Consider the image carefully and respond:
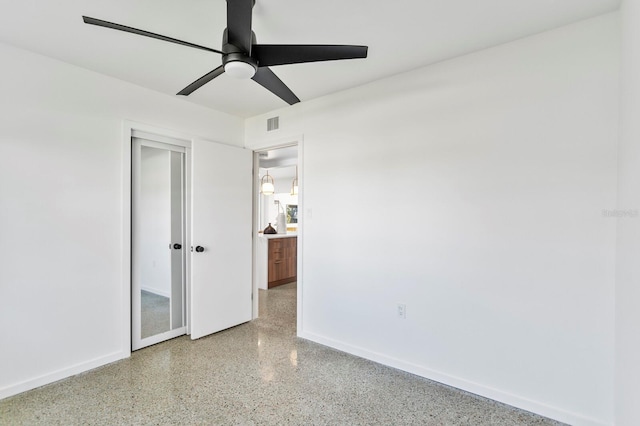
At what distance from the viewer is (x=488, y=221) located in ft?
7.30

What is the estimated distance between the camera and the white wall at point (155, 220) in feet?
10.00

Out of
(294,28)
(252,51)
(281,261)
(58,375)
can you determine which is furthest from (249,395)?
(281,261)

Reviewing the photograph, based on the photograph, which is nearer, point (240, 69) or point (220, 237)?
point (240, 69)

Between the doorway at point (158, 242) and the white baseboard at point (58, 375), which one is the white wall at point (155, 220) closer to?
the doorway at point (158, 242)

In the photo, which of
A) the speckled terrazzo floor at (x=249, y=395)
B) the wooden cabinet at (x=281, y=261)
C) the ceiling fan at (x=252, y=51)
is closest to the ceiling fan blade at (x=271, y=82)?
the ceiling fan at (x=252, y=51)

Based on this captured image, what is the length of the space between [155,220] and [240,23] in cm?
239

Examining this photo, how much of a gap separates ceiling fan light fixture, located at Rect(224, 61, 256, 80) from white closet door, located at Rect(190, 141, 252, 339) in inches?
69.6

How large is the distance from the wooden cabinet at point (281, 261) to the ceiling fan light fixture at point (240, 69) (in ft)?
13.2

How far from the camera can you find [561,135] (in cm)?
197

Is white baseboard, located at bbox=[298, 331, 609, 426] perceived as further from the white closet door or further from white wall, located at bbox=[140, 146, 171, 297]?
white wall, located at bbox=[140, 146, 171, 297]

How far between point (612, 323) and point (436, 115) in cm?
179

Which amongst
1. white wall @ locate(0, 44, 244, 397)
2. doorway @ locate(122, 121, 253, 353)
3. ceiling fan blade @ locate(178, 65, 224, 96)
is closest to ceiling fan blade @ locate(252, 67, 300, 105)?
ceiling fan blade @ locate(178, 65, 224, 96)

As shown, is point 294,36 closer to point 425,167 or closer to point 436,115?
point 436,115

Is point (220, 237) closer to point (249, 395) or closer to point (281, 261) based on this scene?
point (249, 395)
